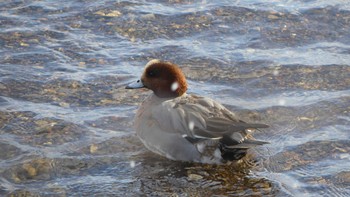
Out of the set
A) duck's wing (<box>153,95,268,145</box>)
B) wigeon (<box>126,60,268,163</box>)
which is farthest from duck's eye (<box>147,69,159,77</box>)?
duck's wing (<box>153,95,268,145</box>)

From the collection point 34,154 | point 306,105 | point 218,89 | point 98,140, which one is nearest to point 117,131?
point 98,140

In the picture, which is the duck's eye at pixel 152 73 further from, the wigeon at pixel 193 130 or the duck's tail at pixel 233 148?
the duck's tail at pixel 233 148

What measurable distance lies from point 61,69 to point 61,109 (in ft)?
3.77

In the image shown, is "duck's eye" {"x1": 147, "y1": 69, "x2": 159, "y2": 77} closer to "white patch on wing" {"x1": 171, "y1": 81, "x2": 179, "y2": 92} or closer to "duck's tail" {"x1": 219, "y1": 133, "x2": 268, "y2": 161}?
"white patch on wing" {"x1": 171, "y1": 81, "x2": 179, "y2": 92}

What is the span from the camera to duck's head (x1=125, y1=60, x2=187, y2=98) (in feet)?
26.7

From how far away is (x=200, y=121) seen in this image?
24.7ft

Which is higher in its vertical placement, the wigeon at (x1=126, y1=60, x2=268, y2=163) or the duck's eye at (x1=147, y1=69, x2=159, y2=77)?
the duck's eye at (x1=147, y1=69, x2=159, y2=77)

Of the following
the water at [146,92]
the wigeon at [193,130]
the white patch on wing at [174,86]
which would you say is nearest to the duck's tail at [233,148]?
the wigeon at [193,130]

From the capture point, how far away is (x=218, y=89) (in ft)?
30.1

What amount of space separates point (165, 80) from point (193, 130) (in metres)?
0.89

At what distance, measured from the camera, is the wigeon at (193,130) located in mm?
7383

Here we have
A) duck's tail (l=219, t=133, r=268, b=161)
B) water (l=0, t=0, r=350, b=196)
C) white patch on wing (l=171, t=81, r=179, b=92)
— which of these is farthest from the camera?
white patch on wing (l=171, t=81, r=179, b=92)

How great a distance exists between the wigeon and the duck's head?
0.68 feet

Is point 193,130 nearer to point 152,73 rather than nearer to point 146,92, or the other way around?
point 152,73
